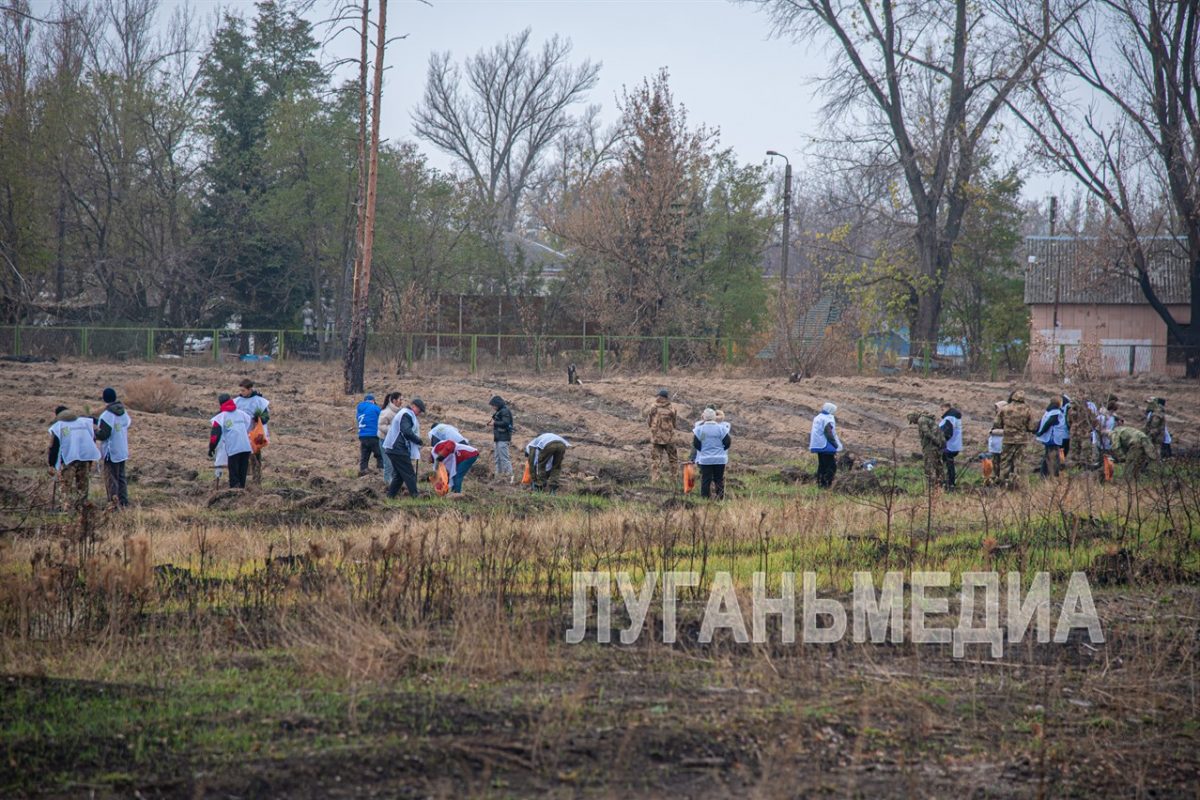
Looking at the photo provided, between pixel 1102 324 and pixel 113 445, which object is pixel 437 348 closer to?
pixel 113 445

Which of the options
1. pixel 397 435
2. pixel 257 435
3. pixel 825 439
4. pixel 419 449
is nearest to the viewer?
pixel 397 435

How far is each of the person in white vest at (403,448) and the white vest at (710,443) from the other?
430 cm

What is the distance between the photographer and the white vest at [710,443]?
17.6 m

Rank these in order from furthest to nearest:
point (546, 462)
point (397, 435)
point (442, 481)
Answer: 1. point (546, 462)
2. point (442, 481)
3. point (397, 435)

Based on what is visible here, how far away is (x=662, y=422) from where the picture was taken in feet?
64.1

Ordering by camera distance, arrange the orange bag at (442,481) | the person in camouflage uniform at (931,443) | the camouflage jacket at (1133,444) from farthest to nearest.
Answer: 1. the camouflage jacket at (1133,444)
2. the person in camouflage uniform at (931,443)
3. the orange bag at (442,481)

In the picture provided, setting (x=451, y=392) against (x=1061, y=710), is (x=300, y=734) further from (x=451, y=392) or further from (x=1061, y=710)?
(x=451, y=392)

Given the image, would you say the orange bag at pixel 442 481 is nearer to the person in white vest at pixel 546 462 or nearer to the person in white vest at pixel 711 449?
the person in white vest at pixel 546 462

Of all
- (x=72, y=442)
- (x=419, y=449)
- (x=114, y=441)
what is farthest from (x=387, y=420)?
(x=72, y=442)

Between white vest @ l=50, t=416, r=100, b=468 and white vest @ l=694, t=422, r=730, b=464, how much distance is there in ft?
28.3

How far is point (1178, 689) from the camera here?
784cm

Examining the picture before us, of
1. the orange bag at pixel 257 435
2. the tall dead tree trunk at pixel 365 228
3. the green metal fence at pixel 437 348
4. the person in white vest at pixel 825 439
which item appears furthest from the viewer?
the green metal fence at pixel 437 348

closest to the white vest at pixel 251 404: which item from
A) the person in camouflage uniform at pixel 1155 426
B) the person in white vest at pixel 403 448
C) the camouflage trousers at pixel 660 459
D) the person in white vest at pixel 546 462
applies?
the person in white vest at pixel 403 448

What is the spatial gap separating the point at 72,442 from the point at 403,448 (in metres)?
4.41
